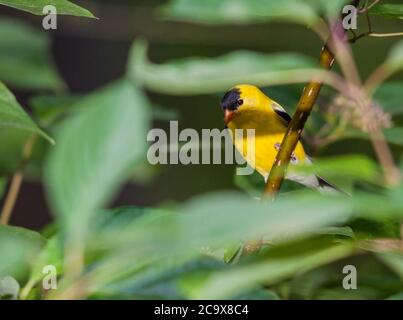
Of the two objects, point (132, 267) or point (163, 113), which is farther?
point (163, 113)

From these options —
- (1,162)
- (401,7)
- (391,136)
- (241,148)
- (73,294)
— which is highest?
(241,148)

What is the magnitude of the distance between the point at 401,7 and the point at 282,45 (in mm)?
2569

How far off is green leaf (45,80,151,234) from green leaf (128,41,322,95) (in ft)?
0.06

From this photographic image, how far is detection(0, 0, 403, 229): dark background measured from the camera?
2734mm

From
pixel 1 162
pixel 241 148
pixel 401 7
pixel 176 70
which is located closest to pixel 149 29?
pixel 241 148

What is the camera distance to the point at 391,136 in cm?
103

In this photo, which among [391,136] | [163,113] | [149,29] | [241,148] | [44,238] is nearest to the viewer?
[44,238]

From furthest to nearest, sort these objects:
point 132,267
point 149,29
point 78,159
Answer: point 149,29 → point 132,267 → point 78,159

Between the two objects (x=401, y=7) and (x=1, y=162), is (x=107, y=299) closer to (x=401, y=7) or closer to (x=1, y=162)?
(x=401, y=7)

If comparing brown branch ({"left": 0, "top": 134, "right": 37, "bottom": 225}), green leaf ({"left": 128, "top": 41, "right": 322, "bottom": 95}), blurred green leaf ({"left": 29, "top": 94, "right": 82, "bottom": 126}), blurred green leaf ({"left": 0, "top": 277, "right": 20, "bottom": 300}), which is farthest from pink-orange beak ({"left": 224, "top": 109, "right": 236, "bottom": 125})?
green leaf ({"left": 128, "top": 41, "right": 322, "bottom": 95})

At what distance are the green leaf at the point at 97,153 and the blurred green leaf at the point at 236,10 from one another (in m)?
0.04

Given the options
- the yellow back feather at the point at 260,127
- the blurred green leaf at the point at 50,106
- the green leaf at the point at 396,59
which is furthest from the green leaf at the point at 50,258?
the yellow back feather at the point at 260,127

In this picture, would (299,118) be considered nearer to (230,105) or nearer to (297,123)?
(297,123)

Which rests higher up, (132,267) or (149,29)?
(149,29)
